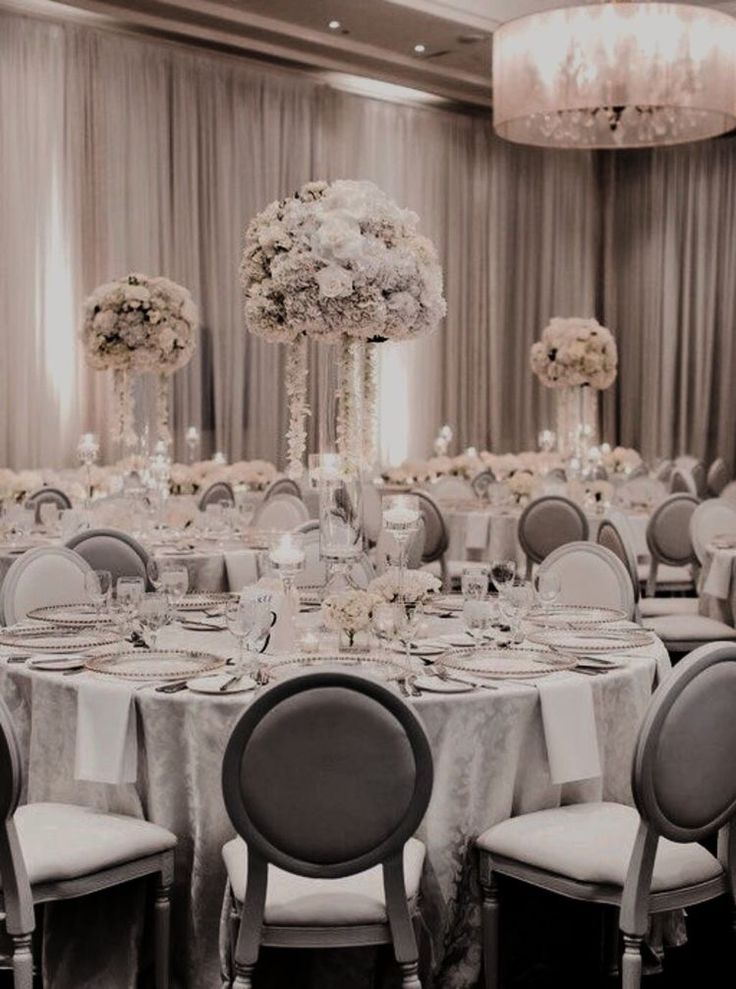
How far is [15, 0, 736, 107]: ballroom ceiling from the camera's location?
1108 cm

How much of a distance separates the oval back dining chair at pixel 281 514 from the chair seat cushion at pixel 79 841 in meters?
4.35

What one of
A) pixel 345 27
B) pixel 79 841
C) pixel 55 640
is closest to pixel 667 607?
pixel 55 640

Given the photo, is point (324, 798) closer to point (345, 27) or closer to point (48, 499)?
→ point (48, 499)

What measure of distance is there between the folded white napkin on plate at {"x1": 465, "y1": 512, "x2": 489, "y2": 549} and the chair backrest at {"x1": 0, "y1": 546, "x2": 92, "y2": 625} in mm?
4210

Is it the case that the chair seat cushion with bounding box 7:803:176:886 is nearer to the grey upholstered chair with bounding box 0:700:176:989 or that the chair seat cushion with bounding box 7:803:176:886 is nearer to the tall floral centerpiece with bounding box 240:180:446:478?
the grey upholstered chair with bounding box 0:700:176:989

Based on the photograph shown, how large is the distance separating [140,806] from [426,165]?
11685mm

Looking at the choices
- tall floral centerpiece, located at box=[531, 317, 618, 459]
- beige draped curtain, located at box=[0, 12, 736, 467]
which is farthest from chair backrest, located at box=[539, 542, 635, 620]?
beige draped curtain, located at box=[0, 12, 736, 467]

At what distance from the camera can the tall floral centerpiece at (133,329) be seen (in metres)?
7.86

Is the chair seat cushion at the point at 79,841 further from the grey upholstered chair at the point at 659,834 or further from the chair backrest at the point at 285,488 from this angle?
the chair backrest at the point at 285,488

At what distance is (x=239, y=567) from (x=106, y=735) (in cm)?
304

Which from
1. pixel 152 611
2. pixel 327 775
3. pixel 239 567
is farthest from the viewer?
pixel 239 567

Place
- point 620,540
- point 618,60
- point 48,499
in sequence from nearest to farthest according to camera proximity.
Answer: point 620,540 < point 618,60 < point 48,499

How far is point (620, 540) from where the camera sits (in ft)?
18.6

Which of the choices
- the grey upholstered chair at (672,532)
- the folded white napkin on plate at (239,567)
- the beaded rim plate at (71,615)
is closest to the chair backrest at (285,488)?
the grey upholstered chair at (672,532)
